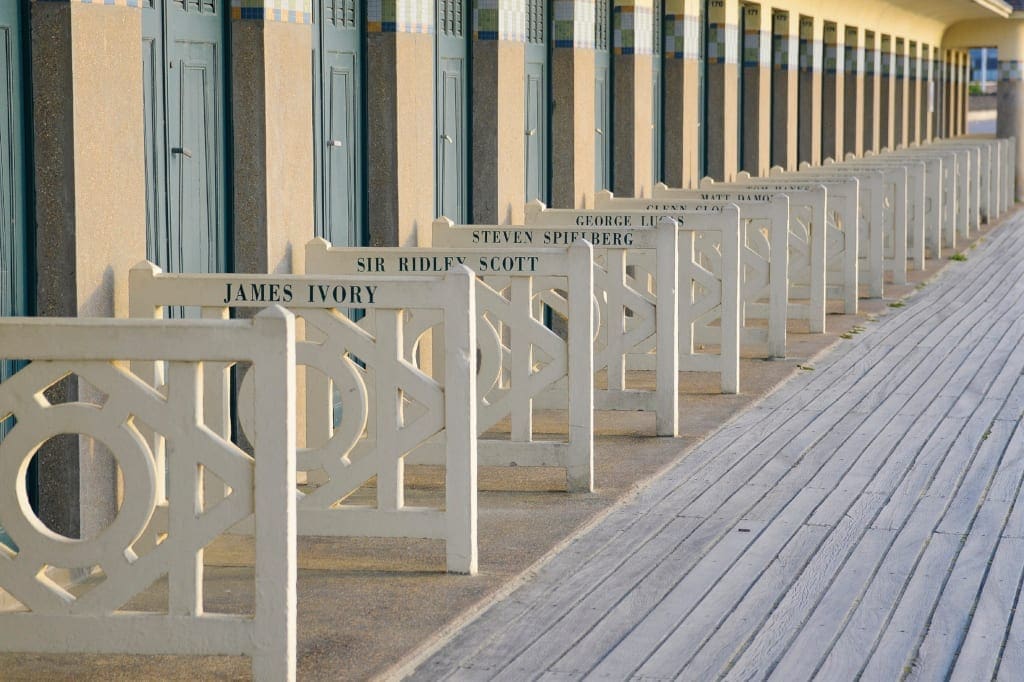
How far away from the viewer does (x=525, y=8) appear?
39.1ft

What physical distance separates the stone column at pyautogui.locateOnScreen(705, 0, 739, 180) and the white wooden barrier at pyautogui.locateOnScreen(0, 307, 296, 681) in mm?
13420

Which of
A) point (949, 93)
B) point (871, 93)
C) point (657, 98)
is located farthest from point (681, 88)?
point (949, 93)

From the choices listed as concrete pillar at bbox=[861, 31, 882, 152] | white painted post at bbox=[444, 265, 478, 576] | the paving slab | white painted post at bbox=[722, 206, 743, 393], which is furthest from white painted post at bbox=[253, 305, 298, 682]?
concrete pillar at bbox=[861, 31, 882, 152]

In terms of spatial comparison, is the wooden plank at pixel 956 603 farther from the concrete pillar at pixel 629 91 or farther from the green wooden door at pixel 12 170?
the concrete pillar at pixel 629 91

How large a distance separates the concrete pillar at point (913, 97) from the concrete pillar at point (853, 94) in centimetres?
593

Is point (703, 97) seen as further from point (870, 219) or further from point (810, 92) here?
point (810, 92)

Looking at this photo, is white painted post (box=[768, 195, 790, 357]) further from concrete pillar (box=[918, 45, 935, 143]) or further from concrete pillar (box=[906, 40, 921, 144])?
concrete pillar (box=[918, 45, 935, 143])

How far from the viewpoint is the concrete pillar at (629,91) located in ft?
47.6

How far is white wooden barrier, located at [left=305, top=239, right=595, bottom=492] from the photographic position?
7504mm

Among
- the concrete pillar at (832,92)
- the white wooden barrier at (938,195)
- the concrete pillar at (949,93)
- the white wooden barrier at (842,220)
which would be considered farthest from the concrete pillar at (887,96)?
the white wooden barrier at (842,220)

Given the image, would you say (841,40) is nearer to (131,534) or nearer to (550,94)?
(550,94)

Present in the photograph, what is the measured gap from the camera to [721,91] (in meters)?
17.8

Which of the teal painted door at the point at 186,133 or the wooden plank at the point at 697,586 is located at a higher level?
the teal painted door at the point at 186,133

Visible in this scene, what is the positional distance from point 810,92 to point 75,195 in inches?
676
